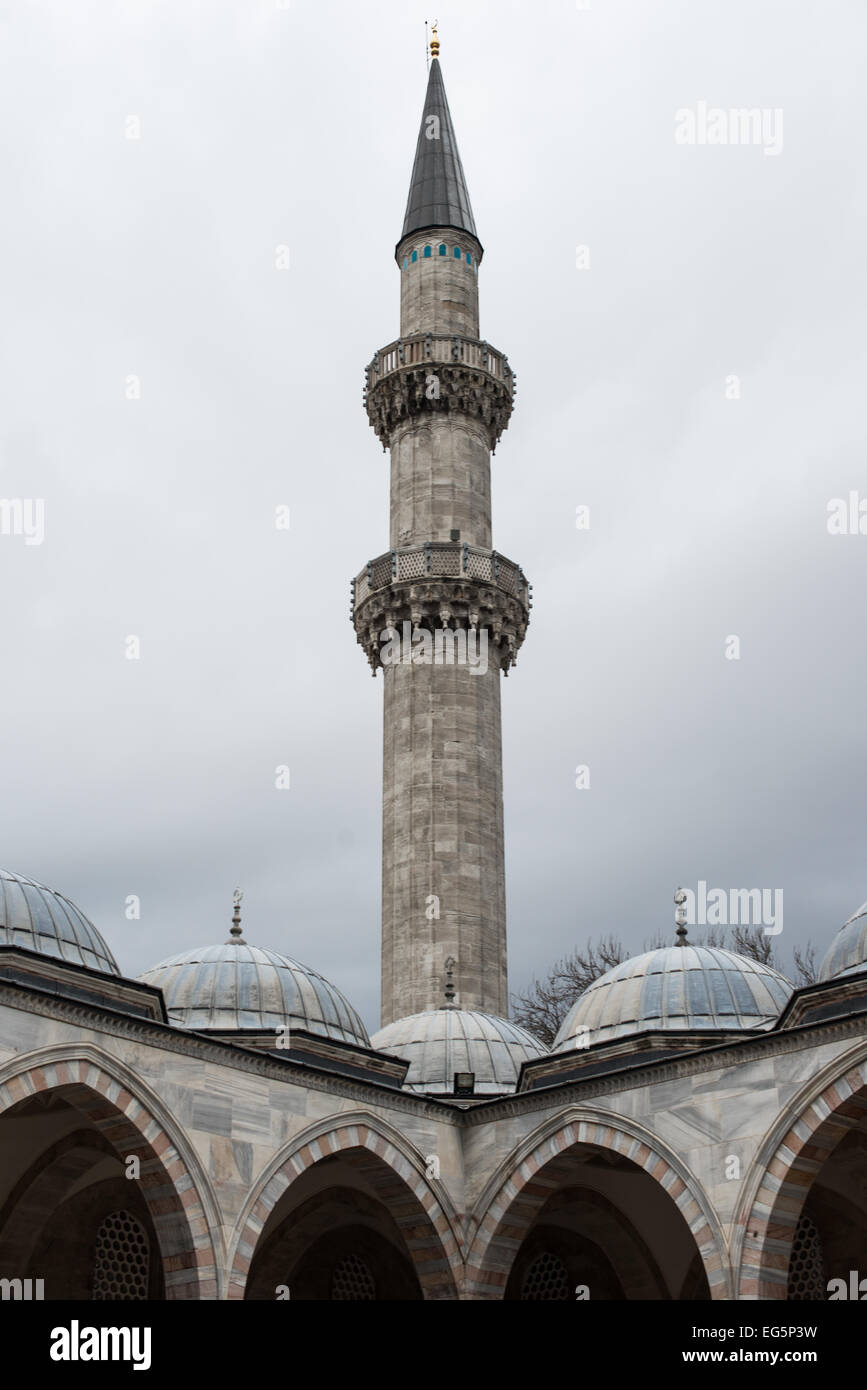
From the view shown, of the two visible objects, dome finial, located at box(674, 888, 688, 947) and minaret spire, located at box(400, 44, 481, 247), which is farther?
minaret spire, located at box(400, 44, 481, 247)

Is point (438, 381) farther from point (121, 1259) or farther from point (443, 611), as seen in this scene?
point (121, 1259)

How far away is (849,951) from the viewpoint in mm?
18859

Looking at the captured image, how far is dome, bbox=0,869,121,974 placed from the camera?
18.9m

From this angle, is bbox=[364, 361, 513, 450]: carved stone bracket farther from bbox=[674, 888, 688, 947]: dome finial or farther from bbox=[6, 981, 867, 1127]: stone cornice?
bbox=[6, 981, 867, 1127]: stone cornice

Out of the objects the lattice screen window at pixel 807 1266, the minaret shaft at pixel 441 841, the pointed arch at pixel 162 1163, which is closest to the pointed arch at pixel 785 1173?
the lattice screen window at pixel 807 1266

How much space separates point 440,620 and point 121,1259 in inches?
521

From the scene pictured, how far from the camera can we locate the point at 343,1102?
59.8 ft

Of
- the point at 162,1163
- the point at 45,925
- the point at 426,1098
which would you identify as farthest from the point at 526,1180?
the point at 45,925

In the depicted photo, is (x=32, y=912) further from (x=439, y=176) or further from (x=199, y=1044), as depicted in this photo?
(x=439, y=176)

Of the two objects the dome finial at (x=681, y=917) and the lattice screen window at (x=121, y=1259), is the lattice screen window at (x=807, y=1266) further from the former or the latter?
the lattice screen window at (x=121, y=1259)

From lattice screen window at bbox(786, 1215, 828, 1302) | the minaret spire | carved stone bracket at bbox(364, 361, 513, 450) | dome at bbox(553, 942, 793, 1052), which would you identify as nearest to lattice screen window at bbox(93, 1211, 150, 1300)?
dome at bbox(553, 942, 793, 1052)

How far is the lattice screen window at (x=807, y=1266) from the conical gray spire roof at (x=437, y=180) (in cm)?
2060

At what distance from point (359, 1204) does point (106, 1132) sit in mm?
4915

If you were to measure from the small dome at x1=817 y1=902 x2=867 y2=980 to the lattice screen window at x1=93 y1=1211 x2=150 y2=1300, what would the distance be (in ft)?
27.2
